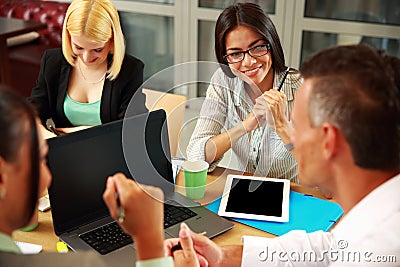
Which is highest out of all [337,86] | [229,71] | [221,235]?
[337,86]

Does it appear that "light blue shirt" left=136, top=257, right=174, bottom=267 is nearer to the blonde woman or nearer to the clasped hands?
the clasped hands

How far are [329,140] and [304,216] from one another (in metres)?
0.55

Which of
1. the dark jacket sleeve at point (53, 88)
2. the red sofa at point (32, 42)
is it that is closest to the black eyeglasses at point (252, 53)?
the dark jacket sleeve at point (53, 88)

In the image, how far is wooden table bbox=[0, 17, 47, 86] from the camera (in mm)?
3546

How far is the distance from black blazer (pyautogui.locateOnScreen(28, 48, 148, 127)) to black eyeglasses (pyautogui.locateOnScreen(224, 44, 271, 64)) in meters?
0.53

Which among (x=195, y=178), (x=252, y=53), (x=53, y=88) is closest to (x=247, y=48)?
(x=252, y=53)

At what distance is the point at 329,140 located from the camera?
3.23ft

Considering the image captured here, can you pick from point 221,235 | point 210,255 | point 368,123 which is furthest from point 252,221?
point 368,123

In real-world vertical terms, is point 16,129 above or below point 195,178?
above

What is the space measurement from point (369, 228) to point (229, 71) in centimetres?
84

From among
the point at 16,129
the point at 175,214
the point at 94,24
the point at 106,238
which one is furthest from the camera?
the point at 94,24

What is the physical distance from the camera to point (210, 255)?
4.15ft

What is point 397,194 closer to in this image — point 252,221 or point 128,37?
point 252,221

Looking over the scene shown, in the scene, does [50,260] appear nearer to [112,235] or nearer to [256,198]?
[112,235]
